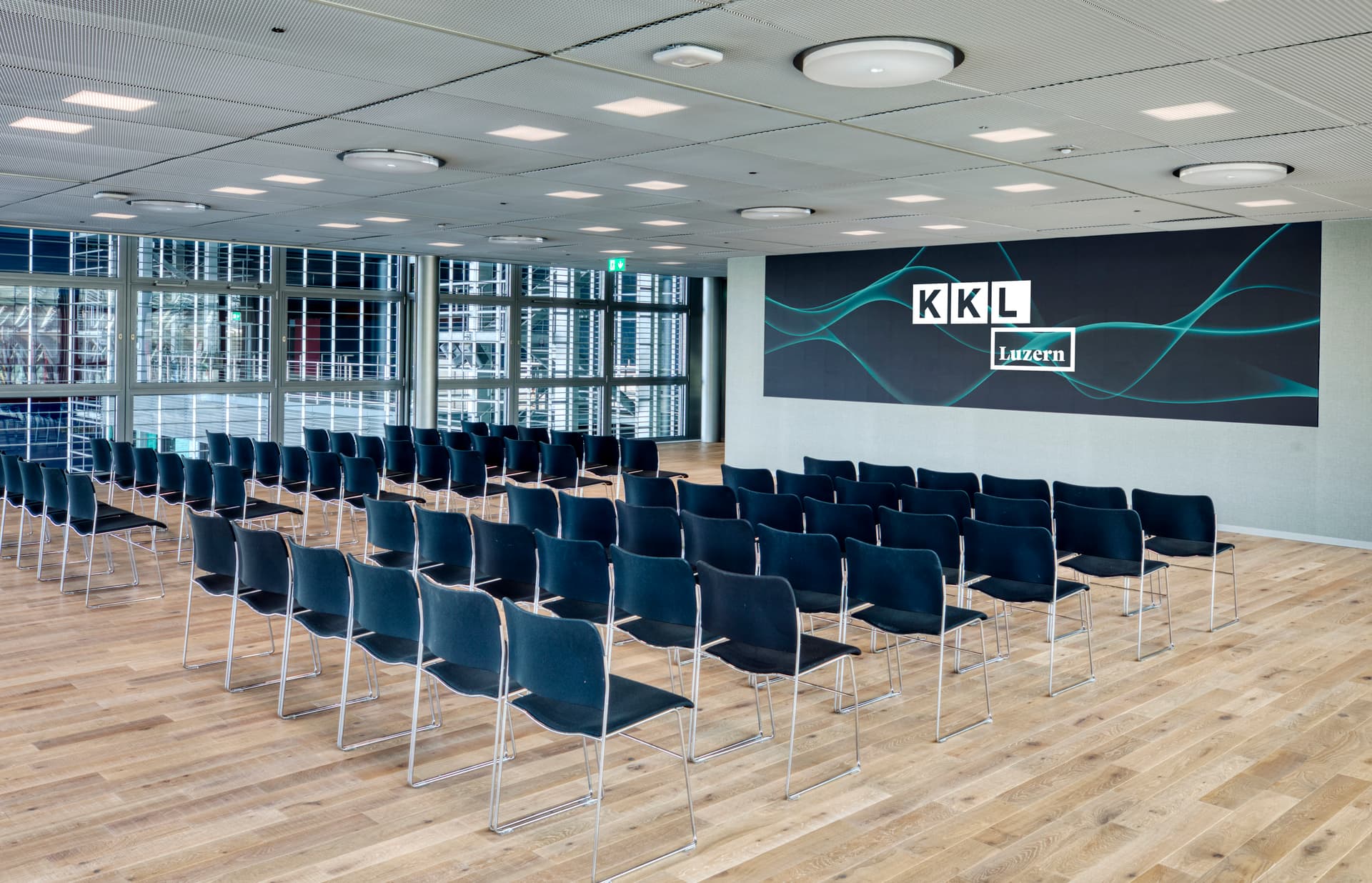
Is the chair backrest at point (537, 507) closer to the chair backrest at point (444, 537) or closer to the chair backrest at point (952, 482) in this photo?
the chair backrest at point (444, 537)

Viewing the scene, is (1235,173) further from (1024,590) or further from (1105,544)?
(1024,590)

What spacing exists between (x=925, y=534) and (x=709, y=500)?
199 cm

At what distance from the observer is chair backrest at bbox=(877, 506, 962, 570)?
6527 millimetres

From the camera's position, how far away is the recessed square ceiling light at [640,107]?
20.6 ft

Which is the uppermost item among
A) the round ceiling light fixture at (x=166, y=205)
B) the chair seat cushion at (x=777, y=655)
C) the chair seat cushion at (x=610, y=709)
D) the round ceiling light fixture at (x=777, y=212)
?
the round ceiling light fixture at (x=166, y=205)

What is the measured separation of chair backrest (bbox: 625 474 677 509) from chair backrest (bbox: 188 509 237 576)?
3.47 m

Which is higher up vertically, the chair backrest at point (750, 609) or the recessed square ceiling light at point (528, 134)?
the recessed square ceiling light at point (528, 134)

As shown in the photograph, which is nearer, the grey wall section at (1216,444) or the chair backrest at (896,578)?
the chair backrest at (896,578)

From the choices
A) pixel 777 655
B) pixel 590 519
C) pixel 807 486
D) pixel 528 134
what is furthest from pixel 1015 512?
pixel 528 134

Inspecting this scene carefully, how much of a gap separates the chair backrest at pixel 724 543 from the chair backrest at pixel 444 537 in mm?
1323

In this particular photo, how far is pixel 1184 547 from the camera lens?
764cm

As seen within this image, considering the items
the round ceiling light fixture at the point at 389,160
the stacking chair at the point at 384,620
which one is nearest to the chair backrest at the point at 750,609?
the stacking chair at the point at 384,620

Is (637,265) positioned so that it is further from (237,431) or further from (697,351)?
(237,431)

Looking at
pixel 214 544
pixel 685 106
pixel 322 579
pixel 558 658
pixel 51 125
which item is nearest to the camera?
pixel 558 658
